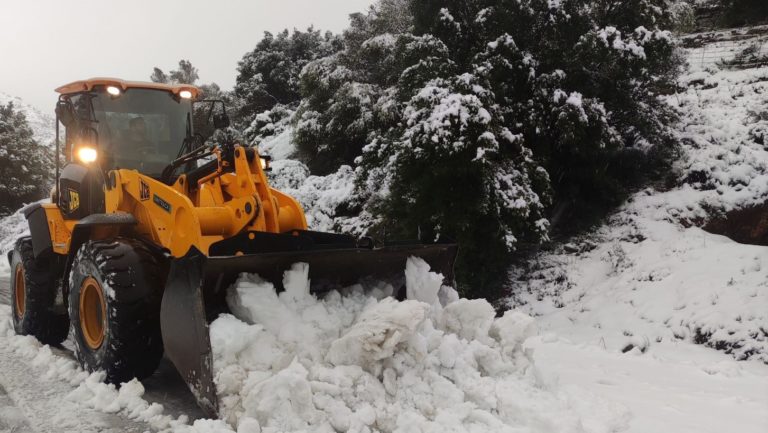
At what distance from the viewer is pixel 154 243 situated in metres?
4.19

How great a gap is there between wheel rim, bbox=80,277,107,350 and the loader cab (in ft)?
3.45

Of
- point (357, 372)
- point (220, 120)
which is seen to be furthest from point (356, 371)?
point (220, 120)

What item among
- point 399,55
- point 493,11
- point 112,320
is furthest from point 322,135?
point 112,320

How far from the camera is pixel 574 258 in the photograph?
9.38 metres

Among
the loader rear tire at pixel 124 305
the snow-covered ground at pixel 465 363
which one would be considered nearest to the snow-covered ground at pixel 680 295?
the snow-covered ground at pixel 465 363

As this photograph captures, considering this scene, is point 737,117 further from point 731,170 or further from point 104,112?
point 104,112

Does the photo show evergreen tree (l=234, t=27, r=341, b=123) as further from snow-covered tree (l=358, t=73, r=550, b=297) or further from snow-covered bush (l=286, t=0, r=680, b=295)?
snow-covered tree (l=358, t=73, r=550, b=297)

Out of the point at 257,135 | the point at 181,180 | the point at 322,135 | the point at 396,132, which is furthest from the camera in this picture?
the point at 257,135

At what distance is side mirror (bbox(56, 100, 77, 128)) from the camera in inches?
191

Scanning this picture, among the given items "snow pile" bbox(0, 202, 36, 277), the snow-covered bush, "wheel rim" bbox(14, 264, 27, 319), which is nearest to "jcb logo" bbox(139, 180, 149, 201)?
"wheel rim" bbox(14, 264, 27, 319)

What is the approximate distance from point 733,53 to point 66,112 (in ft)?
49.4

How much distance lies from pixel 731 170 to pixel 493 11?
4.95 meters

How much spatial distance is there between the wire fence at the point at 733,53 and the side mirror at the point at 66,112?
545 inches

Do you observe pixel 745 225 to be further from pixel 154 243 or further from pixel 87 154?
pixel 87 154
